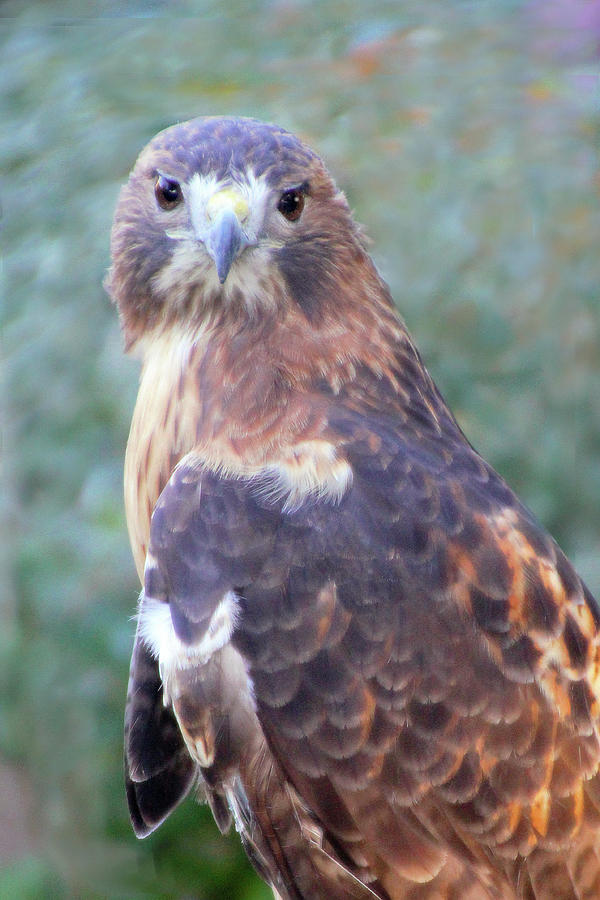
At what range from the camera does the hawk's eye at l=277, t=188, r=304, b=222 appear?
2812mm

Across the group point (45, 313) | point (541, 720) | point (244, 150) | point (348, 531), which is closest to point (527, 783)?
point (541, 720)

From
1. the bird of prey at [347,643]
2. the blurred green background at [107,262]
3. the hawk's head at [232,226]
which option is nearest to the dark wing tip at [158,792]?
the bird of prey at [347,643]

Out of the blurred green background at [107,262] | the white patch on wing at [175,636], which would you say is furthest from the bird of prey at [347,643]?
the blurred green background at [107,262]

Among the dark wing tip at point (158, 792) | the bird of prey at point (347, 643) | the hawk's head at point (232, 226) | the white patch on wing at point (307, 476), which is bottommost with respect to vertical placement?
the dark wing tip at point (158, 792)

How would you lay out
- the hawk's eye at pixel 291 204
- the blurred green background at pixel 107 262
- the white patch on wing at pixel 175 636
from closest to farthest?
the white patch on wing at pixel 175 636 < the hawk's eye at pixel 291 204 < the blurred green background at pixel 107 262

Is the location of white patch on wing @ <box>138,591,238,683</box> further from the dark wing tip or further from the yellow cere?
the yellow cere

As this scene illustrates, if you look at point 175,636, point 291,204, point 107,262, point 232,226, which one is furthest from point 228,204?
point 107,262

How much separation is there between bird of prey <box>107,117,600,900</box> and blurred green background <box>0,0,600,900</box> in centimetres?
110

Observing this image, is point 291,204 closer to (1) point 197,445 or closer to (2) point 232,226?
(2) point 232,226

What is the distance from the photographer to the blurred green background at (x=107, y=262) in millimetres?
3865

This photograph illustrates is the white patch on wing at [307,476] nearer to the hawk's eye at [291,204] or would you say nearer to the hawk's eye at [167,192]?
the hawk's eye at [291,204]

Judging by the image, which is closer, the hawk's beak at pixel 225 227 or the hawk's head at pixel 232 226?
the hawk's beak at pixel 225 227

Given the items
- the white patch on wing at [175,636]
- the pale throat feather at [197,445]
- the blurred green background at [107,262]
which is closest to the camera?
the white patch on wing at [175,636]

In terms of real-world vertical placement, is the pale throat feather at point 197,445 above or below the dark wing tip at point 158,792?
above
